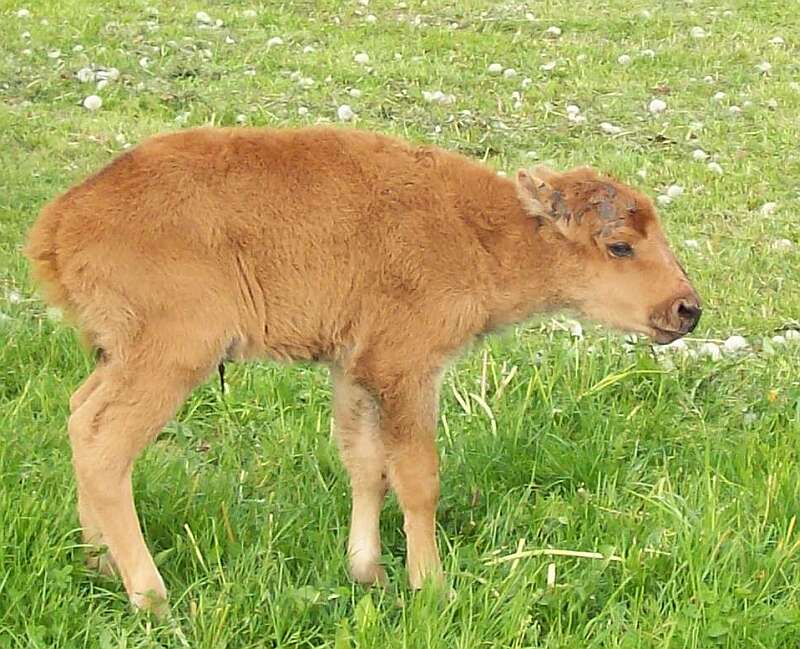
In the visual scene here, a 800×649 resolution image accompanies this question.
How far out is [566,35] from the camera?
13422mm

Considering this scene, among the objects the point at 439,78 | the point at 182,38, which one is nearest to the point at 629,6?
the point at 439,78

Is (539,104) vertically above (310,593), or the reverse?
(310,593)

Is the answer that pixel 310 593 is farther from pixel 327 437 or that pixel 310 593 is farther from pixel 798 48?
pixel 798 48

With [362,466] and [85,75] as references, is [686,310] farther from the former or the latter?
[85,75]

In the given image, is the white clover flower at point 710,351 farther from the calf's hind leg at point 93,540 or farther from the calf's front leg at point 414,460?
the calf's hind leg at point 93,540

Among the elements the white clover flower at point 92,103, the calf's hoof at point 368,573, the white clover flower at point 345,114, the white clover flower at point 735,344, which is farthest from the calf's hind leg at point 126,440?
the white clover flower at point 92,103

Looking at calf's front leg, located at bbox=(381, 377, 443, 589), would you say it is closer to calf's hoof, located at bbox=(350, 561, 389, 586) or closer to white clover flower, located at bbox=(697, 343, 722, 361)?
calf's hoof, located at bbox=(350, 561, 389, 586)

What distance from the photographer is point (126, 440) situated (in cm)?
421

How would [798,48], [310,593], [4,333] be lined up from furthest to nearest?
[798,48], [4,333], [310,593]

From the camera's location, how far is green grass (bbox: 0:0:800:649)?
4.07m

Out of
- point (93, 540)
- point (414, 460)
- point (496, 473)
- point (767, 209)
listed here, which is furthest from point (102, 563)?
point (767, 209)

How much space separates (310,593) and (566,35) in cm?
1022

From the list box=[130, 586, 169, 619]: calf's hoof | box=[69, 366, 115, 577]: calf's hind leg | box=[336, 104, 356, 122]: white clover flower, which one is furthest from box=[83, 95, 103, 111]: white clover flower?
box=[130, 586, 169, 619]: calf's hoof

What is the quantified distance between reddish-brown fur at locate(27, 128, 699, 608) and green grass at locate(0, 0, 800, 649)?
23 cm
